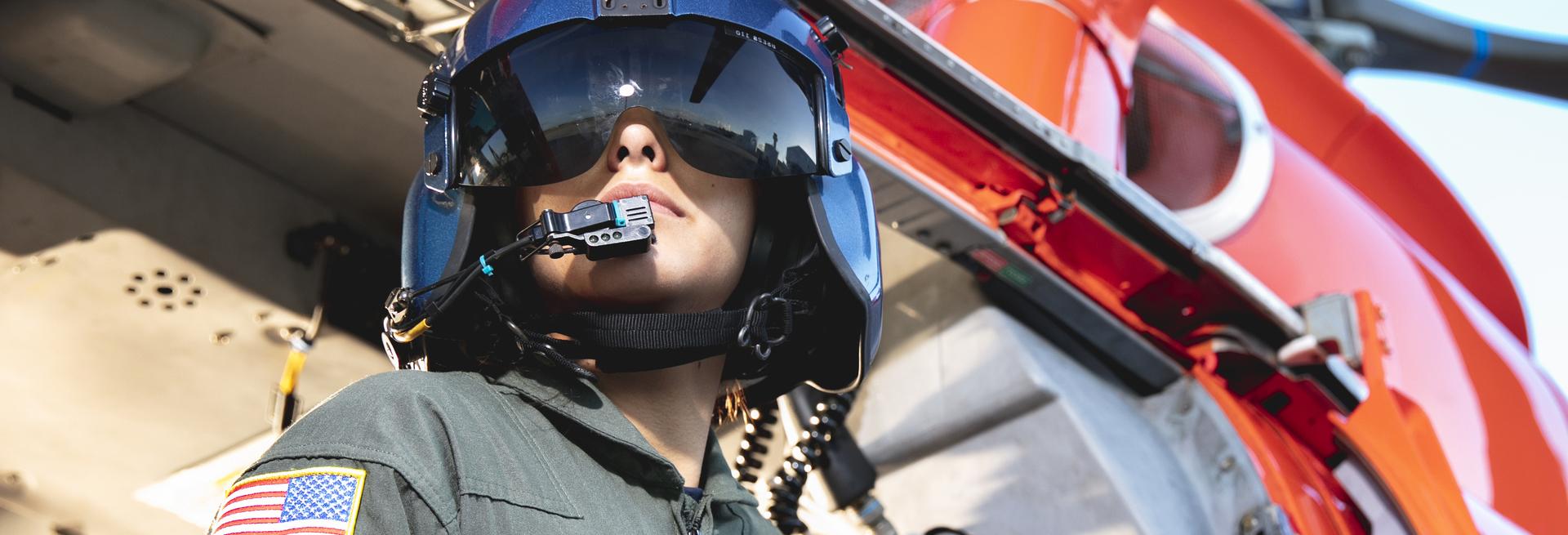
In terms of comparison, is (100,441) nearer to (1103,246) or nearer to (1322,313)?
(1103,246)

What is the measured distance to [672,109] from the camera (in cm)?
179

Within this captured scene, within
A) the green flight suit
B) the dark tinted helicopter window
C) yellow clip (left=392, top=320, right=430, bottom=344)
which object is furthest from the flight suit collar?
the dark tinted helicopter window

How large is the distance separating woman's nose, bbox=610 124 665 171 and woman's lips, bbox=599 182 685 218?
0.04 m

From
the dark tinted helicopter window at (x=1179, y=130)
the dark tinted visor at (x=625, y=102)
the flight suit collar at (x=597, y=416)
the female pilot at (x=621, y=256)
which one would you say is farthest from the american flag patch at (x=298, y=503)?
the dark tinted helicopter window at (x=1179, y=130)

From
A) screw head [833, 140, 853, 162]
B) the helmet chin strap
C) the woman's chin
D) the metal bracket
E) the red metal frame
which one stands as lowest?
the red metal frame

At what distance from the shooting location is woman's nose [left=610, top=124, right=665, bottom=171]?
1.76 m

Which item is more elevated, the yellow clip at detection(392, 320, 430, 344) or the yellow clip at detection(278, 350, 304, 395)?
the yellow clip at detection(392, 320, 430, 344)

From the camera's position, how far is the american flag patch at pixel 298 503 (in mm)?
1226

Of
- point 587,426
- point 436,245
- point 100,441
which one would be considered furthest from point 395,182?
point 587,426

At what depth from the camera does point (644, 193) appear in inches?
67.6

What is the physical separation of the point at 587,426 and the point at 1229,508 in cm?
228

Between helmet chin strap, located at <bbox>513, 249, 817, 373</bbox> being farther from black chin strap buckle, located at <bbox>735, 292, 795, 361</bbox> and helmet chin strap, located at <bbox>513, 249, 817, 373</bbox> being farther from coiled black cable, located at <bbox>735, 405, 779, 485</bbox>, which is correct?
coiled black cable, located at <bbox>735, 405, 779, 485</bbox>

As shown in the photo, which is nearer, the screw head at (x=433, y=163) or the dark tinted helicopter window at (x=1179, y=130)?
the screw head at (x=433, y=163)

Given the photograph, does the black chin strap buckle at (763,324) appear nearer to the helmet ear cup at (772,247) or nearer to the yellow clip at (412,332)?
the helmet ear cup at (772,247)
